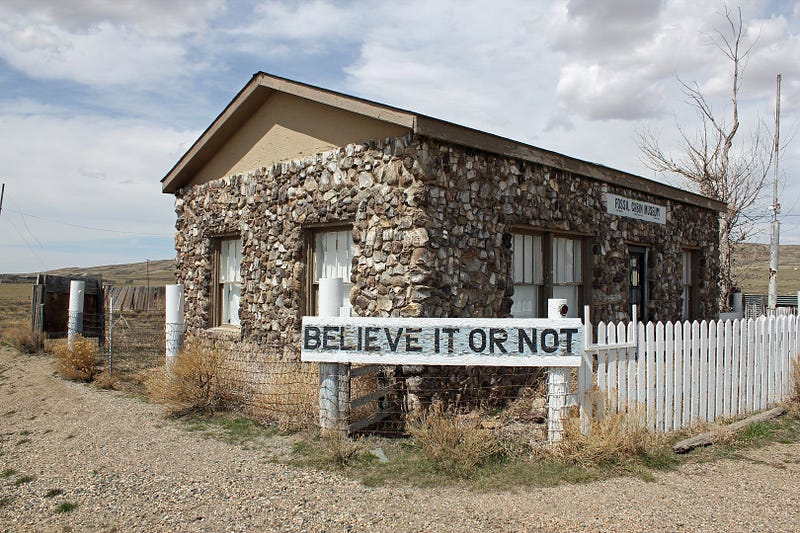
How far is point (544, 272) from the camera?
9.79 meters

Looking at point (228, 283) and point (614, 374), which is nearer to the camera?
point (614, 374)

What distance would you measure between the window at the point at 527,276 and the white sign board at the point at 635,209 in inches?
76.5

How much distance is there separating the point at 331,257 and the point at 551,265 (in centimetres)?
335

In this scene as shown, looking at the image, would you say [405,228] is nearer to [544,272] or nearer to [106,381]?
[544,272]

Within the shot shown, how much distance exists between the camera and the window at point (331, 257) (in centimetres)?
896

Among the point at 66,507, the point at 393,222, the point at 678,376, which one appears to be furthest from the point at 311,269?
the point at 678,376

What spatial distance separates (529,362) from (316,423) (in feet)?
7.82

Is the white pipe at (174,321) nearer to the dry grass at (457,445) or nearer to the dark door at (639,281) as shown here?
the dry grass at (457,445)

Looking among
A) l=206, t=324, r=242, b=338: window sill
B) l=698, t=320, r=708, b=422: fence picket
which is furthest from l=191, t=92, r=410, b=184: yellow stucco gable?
l=698, t=320, r=708, b=422: fence picket

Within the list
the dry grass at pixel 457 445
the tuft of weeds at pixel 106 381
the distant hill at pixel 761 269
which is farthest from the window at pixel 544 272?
the distant hill at pixel 761 269

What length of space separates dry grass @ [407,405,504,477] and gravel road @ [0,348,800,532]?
0.39m

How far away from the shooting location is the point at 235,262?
11148 millimetres

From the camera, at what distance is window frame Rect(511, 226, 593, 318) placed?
9.66 metres

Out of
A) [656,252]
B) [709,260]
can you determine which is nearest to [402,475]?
[656,252]
